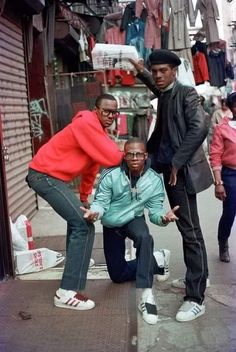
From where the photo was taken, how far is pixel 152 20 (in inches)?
354

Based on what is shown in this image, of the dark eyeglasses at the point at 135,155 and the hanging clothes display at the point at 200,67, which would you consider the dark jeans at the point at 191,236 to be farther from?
the hanging clothes display at the point at 200,67

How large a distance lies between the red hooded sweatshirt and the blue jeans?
8 centimetres

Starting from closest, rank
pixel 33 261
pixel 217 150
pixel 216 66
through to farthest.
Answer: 1. pixel 33 261
2. pixel 217 150
3. pixel 216 66

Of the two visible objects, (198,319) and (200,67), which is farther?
(200,67)

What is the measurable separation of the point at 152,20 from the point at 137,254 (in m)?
6.28

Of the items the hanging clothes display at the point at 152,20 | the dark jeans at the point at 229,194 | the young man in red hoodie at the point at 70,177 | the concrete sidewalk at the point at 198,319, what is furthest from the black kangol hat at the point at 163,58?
the hanging clothes display at the point at 152,20

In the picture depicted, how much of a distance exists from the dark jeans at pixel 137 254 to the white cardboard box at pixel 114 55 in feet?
4.72

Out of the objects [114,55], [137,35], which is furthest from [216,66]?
[114,55]

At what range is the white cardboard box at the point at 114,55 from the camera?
439 cm

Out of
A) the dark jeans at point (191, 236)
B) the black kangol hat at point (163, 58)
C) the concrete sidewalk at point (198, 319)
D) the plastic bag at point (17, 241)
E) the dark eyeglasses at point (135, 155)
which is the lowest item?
the concrete sidewalk at point (198, 319)

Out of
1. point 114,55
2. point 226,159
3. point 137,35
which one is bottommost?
point 226,159

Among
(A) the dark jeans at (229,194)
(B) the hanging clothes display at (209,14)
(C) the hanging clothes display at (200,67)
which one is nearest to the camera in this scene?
(A) the dark jeans at (229,194)

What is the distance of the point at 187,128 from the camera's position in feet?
11.6

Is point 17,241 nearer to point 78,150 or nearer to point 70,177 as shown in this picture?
point 70,177
